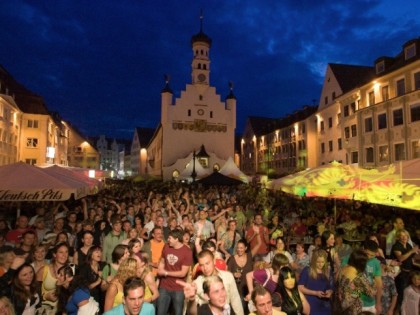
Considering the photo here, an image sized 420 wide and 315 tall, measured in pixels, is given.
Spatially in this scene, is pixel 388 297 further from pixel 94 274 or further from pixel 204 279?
pixel 94 274

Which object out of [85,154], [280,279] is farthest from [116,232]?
[85,154]

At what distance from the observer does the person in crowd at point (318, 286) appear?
4910 mm

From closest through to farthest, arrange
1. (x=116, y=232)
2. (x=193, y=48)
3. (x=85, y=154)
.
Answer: (x=116, y=232) < (x=193, y=48) < (x=85, y=154)

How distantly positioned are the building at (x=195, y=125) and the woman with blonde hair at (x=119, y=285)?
144ft

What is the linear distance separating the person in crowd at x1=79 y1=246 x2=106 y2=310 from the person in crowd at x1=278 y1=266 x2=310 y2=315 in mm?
2762

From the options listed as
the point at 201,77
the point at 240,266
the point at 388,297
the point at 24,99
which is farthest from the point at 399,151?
the point at 24,99

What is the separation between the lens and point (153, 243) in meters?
6.80

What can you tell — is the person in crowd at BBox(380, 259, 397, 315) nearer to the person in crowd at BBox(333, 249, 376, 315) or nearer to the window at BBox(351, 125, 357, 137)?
the person in crowd at BBox(333, 249, 376, 315)

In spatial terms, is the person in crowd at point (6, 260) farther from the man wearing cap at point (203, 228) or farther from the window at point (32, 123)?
the window at point (32, 123)

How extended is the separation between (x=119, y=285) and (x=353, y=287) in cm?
316

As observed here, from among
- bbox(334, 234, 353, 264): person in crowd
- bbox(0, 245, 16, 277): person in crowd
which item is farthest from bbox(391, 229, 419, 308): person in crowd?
bbox(0, 245, 16, 277): person in crowd

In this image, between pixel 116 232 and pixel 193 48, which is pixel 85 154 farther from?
pixel 116 232

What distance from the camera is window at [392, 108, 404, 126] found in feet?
82.4

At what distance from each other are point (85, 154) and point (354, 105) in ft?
182
